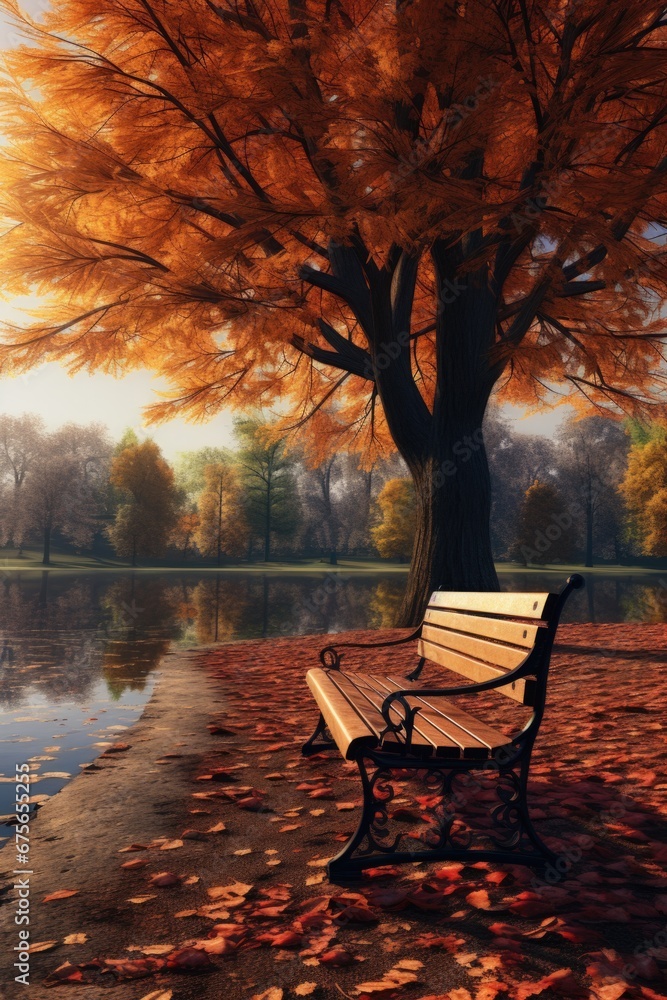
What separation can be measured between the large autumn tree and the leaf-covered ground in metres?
5.13

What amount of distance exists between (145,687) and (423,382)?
29.7 ft

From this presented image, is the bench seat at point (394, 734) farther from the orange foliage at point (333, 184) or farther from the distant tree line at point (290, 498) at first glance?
the distant tree line at point (290, 498)

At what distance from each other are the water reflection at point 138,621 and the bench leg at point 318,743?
3.27 metres

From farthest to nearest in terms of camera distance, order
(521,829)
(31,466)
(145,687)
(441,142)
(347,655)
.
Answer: (31,466), (347,655), (145,687), (441,142), (521,829)

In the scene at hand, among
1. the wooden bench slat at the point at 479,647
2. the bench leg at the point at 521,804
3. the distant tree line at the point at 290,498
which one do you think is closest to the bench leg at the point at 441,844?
the bench leg at the point at 521,804

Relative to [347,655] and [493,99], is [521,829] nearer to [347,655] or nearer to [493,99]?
[347,655]

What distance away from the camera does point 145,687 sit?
8039 mm

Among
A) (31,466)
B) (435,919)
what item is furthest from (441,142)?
(31,466)

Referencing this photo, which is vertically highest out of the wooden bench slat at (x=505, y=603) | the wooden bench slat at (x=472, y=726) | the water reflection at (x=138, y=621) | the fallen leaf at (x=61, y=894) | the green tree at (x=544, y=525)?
the green tree at (x=544, y=525)

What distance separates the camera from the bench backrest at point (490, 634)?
316 centimetres

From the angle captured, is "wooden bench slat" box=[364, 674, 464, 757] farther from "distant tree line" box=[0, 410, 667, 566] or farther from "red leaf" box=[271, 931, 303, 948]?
"distant tree line" box=[0, 410, 667, 566]

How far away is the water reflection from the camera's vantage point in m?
8.66

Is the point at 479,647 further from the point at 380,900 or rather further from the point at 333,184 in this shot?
the point at 333,184

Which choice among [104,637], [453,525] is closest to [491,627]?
[453,525]
